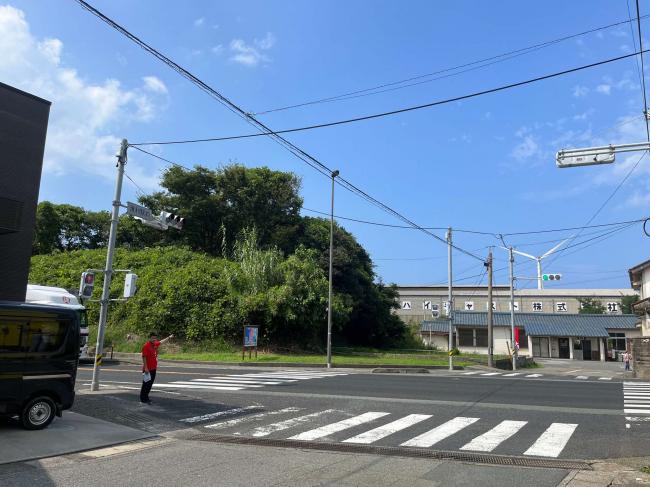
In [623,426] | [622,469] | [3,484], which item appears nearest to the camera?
[3,484]

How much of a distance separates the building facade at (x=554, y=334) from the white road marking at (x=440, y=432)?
1852 inches

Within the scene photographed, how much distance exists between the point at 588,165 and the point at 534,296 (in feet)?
297

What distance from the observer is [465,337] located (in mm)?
63406

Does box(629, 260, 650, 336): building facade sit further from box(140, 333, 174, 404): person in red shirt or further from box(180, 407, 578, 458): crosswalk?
box(140, 333, 174, 404): person in red shirt

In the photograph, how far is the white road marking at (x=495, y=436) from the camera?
891cm

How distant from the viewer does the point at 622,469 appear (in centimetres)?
754

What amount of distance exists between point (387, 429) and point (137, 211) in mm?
9550

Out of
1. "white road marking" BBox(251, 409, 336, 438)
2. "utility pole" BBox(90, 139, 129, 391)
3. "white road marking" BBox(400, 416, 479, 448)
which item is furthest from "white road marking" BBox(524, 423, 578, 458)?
"utility pole" BBox(90, 139, 129, 391)

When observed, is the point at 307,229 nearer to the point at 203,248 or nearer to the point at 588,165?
the point at 203,248

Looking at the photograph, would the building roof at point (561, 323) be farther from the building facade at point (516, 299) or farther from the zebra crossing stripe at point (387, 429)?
the zebra crossing stripe at point (387, 429)

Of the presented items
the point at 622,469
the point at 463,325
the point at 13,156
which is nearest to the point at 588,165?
the point at 622,469

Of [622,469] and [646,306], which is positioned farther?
[646,306]

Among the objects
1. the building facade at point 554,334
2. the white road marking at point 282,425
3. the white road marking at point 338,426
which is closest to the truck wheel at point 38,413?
the white road marking at point 282,425

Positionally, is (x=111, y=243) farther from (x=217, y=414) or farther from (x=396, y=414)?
(x=396, y=414)
